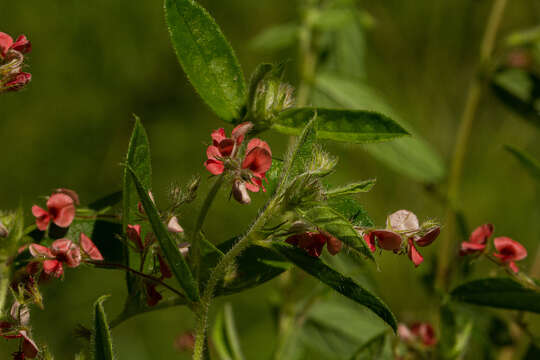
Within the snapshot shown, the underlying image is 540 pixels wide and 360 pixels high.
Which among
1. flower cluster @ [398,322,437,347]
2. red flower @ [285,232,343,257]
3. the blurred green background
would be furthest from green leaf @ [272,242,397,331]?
the blurred green background

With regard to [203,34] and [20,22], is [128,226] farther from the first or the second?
[20,22]

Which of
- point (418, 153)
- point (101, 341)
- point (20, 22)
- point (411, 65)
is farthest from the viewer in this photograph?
point (411, 65)

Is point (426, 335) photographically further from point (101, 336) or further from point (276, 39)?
point (276, 39)

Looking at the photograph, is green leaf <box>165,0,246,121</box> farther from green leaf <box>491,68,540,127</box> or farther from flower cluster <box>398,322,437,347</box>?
green leaf <box>491,68,540,127</box>

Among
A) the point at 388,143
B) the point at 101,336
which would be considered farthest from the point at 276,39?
the point at 101,336

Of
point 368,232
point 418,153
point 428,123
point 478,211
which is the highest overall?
point 368,232

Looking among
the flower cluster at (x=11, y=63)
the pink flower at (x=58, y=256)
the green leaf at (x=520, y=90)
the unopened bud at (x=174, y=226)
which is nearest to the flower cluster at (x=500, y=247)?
the unopened bud at (x=174, y=226)

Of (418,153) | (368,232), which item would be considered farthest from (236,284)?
(418,153)
